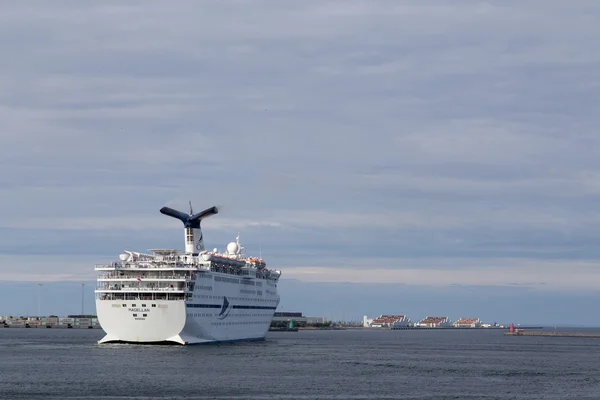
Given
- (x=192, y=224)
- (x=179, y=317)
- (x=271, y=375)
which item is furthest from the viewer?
(x=192, y=224)

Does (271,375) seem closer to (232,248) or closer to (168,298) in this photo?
(168,298)

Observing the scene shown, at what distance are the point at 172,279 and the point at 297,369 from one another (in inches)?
904

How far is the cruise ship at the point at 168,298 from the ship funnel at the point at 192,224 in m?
1.50

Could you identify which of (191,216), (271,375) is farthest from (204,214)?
(271,375)

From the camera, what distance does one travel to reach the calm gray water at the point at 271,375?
228 ft

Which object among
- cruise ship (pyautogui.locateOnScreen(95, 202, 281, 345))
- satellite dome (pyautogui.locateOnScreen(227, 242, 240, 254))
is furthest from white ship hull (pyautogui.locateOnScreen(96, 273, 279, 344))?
satellite dome (pyautogui.locateOnScreen(227, 242, 240, 254))

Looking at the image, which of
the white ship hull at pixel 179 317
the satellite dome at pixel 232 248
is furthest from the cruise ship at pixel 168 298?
the satellite dome at pixel 232 248

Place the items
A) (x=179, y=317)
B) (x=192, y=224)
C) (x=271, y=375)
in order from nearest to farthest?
(x=271, y=375)
(x=179, y=317)
(x=192, y=224)

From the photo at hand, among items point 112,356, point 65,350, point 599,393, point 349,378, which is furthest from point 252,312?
point 599,393

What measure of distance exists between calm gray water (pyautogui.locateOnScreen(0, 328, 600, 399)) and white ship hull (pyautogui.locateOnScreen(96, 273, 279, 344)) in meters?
1.69

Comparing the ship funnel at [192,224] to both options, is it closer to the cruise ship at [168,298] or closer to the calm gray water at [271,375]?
the cruise ship at [168,298]

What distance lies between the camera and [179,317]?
343 feet

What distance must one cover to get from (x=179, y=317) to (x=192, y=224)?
24.9m

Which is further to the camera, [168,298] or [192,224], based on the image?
[192,224]
